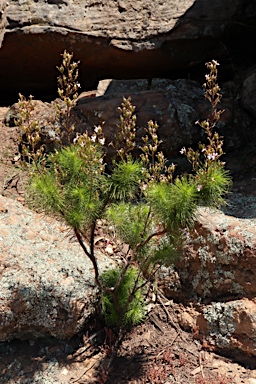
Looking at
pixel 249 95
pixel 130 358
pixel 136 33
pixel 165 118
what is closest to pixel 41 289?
pixel 130 358

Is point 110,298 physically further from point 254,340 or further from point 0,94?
point 0,94

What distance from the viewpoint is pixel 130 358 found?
4305mm

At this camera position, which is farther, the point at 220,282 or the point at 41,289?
the point at 220,282

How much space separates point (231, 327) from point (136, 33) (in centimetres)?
390

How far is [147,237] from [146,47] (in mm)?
3295

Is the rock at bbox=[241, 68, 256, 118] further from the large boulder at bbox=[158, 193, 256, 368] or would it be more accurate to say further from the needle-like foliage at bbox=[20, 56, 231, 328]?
the needle-like foliage at bbox=[20, 56, 231, 328]

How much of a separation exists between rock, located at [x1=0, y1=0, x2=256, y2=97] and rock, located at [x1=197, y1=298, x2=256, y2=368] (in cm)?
350

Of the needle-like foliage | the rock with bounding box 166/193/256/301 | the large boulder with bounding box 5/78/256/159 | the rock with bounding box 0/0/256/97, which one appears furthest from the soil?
the rock with bounding box 0/0/256/97

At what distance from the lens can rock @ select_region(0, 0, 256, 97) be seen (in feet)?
21.9

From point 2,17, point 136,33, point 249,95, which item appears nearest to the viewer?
point 249,95

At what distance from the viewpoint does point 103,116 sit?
5.90 meters

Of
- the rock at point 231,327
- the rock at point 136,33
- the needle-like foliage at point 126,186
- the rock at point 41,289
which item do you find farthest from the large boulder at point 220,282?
the rock at point 136,33

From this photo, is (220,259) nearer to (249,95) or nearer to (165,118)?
(165,118)

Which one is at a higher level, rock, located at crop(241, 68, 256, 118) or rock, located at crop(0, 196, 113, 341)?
rock, located at crop(241, 68, 256, 118)
